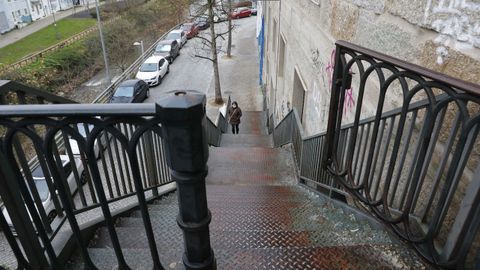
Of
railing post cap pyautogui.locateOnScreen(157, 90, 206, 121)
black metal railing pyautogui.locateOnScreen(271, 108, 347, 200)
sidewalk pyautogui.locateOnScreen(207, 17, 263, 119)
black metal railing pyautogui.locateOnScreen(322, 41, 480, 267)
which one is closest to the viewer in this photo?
railing post cap pyautogui.locateOnScreen(157, 90, 206, 121)

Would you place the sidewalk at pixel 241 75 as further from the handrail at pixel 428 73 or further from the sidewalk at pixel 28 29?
the sidewalk at pixel 28 29

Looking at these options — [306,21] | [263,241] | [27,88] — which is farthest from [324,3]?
[27,88]

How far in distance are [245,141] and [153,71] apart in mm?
10372

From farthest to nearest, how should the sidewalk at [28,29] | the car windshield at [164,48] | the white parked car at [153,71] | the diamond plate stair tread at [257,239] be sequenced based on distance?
the sidewalk at [28,29] → the car windshield at [164,48] → the white parked car at [153,71] → the diamond plate stair tread at [257,239]

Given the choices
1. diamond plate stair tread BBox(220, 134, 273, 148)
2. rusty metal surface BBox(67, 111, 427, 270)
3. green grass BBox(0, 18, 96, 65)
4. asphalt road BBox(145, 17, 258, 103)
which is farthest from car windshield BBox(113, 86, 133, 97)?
rusty metal surface BBox(67, 111, 427, 270)

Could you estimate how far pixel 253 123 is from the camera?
569 inches

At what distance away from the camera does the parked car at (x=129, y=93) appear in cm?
1455

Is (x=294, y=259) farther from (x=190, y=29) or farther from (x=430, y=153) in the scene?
(x=190, y=29)

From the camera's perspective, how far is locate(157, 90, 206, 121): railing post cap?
1.09 metres

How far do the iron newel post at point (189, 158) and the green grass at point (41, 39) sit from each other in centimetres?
2036

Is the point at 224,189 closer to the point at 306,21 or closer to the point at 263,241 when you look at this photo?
the point at 263,241

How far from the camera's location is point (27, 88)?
2.09 metres

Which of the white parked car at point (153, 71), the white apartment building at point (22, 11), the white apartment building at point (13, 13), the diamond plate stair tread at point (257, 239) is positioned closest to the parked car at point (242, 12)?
the white parked car at point (153, 71)

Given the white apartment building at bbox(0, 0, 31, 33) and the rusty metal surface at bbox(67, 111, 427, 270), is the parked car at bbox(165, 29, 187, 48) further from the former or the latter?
the rusty metal surface at bbox(67, 111, 427, 270)
